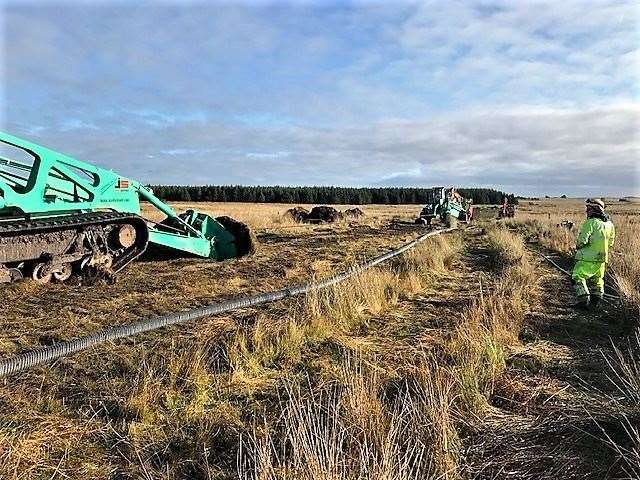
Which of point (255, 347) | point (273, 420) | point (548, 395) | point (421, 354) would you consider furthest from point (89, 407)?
point (548, 395)

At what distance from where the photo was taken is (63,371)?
5.17m

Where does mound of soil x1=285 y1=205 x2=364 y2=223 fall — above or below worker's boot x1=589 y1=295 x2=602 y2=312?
above

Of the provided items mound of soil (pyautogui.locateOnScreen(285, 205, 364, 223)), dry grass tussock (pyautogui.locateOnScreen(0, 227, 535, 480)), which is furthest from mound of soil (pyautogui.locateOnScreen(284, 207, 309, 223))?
dry grass tussock (pyautogui.locateOnScreen(0, 227, 535, 480))

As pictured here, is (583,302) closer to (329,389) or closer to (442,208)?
(329,389)

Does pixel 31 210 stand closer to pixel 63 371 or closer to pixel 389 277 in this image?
pixel 63 371

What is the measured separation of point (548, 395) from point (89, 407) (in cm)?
359

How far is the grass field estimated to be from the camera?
3.48 metres

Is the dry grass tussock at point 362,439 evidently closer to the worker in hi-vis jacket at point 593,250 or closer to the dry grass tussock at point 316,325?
the dry grass tussock at point 316,325

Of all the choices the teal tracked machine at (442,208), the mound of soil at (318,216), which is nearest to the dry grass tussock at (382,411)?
the teal tracked machine at (442,208)

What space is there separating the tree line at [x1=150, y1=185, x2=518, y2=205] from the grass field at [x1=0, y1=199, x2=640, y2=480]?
93.2 m

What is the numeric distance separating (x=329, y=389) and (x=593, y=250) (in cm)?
635

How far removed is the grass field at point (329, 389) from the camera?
137 inches

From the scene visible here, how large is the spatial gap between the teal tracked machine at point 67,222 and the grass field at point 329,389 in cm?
64

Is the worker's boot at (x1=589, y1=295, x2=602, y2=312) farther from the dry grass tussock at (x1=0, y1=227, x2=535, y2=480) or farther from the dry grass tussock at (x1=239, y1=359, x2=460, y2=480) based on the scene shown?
the dry grass tussock at (x1=239, y1=359, x2=460, y2=480)
